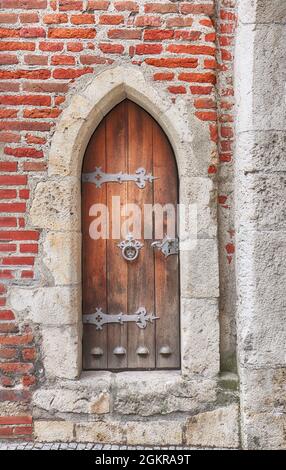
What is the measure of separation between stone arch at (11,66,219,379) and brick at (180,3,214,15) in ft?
1.68

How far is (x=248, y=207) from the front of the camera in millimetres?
3121

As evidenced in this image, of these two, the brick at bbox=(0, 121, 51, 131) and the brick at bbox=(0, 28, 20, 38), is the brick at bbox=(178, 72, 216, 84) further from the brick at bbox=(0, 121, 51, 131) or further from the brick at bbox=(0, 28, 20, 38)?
the brick at bbox=(0, 28, 20, 38)

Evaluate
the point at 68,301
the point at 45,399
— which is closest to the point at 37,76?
the point at 68,301

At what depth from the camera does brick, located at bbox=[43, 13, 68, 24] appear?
10.6 feet

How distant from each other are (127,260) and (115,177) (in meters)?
0.58

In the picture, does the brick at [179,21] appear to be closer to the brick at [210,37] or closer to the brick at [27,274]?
the brick at [210,37]

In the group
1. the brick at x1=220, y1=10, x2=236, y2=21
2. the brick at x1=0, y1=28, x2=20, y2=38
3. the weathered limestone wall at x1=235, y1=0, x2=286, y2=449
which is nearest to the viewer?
the weathered limestone wall at x1=235, y1=0, x2=286, y2=449

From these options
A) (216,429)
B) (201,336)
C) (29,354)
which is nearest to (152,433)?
(216,429)

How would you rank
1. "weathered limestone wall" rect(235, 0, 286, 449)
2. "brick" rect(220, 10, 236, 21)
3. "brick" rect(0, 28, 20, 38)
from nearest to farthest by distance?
"weathered limestone wall" rect(235, 0, 286, 449) → "brick" rect(0, 28, 20, 38) → "brick" rect(220, 10, 236, 21)

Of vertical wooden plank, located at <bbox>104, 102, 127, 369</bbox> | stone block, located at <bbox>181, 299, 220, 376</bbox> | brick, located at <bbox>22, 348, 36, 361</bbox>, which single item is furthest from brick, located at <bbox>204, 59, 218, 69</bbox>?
brick, located at <bbox>22, 348, 36, 361</bbox>

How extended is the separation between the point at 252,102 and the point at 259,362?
64.8 inches

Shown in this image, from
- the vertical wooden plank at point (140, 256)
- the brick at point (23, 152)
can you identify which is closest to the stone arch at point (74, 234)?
the brick at point (23, 152)

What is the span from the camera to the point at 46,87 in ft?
10.6

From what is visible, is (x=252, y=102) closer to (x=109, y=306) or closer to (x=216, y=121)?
(x=216, y=121)
